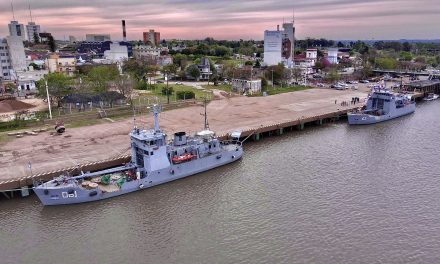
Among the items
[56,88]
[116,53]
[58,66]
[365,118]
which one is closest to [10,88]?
[58,66]

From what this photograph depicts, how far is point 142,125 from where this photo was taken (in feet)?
150

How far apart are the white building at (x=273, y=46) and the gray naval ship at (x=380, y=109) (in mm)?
55483

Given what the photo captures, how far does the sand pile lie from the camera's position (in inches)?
2173

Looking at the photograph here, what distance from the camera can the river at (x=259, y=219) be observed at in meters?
21.0

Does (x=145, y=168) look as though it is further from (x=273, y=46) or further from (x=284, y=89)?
(x=273, y=46)

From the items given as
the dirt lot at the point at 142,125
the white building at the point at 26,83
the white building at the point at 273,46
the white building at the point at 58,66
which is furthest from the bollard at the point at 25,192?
the white building at the point at 273,46

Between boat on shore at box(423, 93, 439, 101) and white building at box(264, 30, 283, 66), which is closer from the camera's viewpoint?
boat on shore at box(423, 93, 439, 101)

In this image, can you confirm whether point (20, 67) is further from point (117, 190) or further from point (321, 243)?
point (321, 243)

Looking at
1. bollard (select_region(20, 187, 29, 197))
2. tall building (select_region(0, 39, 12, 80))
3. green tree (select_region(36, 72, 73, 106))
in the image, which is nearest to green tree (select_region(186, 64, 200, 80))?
green tree (select_region(36, 72, 73, 106))

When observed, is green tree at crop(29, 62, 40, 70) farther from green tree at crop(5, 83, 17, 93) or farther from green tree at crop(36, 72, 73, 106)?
green tree at crop(36, 72, 73, 106)

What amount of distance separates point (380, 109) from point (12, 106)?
56.9 meters

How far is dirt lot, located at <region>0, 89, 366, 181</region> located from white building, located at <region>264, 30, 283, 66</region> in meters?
42.2

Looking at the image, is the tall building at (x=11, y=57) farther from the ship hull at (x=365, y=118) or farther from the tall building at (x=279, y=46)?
the ship hull at (x=365, y=118)

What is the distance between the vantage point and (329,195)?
27734 mm
